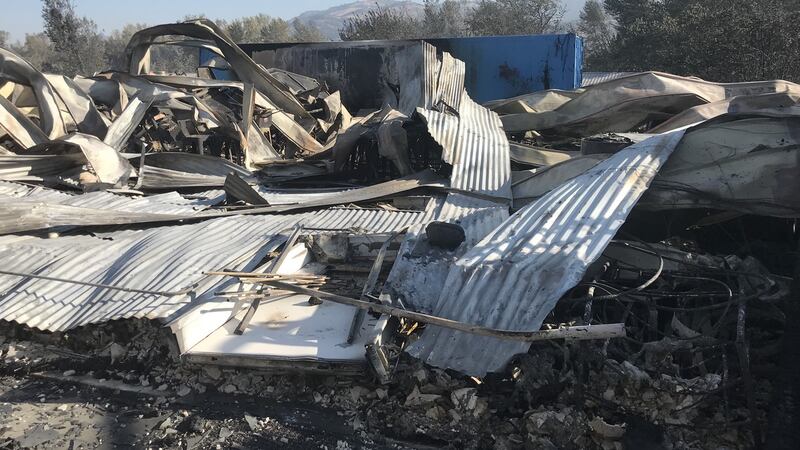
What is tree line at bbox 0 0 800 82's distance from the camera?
13.2m

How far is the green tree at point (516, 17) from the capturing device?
26.4m

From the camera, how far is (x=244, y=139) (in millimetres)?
6785

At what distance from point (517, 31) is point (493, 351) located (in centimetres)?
2659

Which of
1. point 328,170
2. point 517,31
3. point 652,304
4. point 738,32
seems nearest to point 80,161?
point 328,170

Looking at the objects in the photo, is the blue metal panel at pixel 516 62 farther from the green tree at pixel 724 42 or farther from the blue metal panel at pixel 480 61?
the green tree at pixel 724 42

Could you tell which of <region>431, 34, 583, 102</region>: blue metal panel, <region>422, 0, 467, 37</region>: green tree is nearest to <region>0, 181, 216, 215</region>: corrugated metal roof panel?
<region>431, 34, 583, 102</region>: blue metal panel

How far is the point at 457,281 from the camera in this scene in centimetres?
323

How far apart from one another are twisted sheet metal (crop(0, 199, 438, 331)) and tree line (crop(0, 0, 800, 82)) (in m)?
5.30

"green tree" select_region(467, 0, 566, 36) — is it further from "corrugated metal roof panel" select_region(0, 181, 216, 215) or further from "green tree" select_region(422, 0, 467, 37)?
"corrugated metal roof panel" select_region(0, 181, 216, 215)

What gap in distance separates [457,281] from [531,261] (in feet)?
1.39

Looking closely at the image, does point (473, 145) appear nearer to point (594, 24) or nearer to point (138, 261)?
point (138, 261)

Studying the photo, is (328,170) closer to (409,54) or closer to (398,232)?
(398,232)

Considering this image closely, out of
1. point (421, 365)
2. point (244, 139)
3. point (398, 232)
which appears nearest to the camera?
point (421, 365)

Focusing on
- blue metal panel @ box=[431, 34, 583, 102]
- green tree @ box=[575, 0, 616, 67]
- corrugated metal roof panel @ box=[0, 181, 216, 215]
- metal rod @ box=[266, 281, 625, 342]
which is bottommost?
metal rod @ box=[266, 281, 625, 342]
